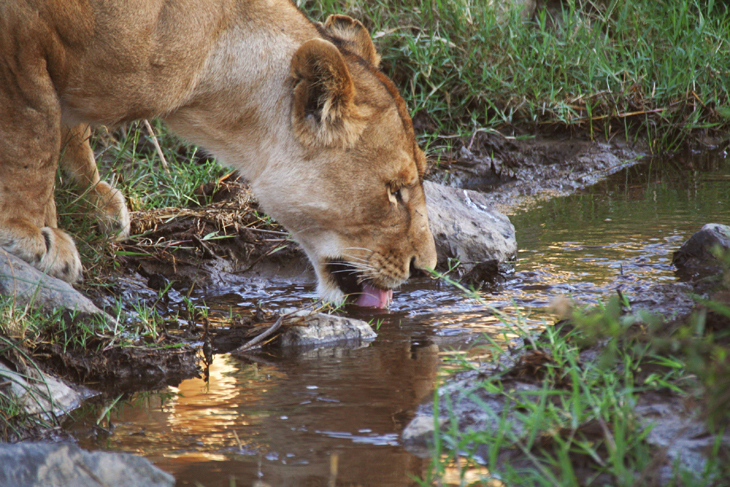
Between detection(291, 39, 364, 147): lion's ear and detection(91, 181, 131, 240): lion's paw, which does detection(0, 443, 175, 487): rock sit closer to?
detection(291, 39, 364, 147): lion's ear

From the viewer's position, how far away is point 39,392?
2.65m

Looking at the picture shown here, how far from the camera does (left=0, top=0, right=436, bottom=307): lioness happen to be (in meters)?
3.41

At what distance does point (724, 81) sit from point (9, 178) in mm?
6316

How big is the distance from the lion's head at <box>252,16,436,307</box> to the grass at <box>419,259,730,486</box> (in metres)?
1.27

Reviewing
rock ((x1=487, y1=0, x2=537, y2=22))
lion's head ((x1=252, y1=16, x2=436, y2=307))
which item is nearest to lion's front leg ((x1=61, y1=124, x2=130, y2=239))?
lion's head ((x1=252, y1=16, x2=436, y2=307))

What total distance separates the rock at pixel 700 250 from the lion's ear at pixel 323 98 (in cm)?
187

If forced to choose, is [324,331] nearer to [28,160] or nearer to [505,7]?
[28,160]

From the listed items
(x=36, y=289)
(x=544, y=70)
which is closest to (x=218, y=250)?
(x=36, y=289)

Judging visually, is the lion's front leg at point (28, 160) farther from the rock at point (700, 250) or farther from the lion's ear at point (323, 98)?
the rock at point (700, 250)

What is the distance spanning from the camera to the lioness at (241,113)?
341 cm

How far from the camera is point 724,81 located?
7.55m

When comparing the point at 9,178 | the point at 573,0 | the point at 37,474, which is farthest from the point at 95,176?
the point at 573,0

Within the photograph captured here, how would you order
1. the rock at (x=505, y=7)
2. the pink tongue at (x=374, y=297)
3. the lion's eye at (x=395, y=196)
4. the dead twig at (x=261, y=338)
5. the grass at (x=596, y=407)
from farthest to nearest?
the rock at (x=505, y=7), the pink tongue at (x=374, y=297), the lion's eye at (x=395, y=196), the dead twig at (x=261, y=338), the grass at (x=596, y=407)

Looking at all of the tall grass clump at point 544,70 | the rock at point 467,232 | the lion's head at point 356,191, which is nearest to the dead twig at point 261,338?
the lion's head at point 356,191
